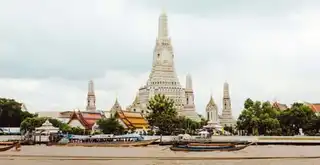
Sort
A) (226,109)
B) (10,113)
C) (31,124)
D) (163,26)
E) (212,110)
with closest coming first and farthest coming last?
(31,124) → (10,113) → (163,26) → (226,109) → (212,110)

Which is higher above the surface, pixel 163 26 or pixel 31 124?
pixel 163 26

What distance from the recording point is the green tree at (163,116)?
6543 cm

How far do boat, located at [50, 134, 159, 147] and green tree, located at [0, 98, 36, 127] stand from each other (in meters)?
31.1

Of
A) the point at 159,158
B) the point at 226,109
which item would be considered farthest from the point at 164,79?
the point at 159,158

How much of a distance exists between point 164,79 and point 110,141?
55171 mm

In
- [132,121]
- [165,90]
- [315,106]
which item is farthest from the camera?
[165,90]

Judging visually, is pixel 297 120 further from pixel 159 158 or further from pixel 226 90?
pixel 226 90

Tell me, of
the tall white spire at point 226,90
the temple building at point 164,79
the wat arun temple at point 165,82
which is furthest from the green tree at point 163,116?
the tall white spire at point 226,90

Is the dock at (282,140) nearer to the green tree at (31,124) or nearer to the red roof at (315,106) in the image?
the green tree at (31,124)

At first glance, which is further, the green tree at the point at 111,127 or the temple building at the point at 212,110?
the temple building at the point at 212,110

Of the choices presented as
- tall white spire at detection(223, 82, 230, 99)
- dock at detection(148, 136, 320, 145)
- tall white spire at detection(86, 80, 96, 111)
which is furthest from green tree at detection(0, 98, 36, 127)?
tall white spire at detection(223, 82, 230, 99)

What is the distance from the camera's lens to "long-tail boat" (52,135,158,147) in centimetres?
5181

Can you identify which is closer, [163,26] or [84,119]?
[84,119]

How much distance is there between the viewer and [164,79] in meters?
109
